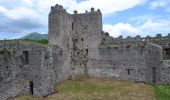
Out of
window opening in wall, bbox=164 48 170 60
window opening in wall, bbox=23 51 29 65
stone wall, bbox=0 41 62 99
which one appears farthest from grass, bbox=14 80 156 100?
window opening in wall, bbox=164 48 170 60

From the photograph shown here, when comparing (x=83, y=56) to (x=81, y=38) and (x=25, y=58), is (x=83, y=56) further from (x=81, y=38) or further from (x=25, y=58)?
(x=25, y=58)

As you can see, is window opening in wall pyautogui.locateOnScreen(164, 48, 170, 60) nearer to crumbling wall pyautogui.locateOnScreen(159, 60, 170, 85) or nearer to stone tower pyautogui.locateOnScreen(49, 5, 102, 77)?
crumbling wall pyautogui.locateOnScreen(159, 60, 170, 85)

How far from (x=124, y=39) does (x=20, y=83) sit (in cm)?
2068

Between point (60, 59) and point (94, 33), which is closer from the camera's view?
point (60, 59)

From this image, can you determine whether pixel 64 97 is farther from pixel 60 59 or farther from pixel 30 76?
pixel 60 59

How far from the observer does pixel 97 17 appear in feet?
181

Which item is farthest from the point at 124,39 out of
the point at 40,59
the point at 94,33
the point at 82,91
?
the point at 40,59

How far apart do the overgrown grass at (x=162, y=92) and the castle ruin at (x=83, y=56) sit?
2.57 m

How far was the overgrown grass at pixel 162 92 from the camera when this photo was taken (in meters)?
40.1

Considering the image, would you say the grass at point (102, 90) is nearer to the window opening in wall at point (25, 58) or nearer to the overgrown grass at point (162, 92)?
the overgrown grass at point (162, 92)

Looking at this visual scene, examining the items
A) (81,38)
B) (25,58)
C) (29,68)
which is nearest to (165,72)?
(81,38)

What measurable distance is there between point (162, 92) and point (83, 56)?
1642 centimetres

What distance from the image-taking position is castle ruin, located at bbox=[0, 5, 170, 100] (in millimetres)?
40969

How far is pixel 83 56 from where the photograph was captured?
55.7 meters
